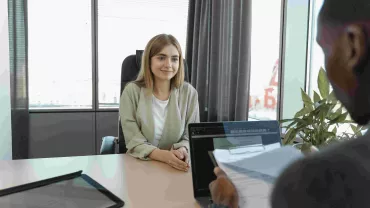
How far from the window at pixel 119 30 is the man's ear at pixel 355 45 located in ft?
7.56

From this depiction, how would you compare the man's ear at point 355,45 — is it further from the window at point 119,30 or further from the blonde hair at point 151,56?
the window at point 119,30

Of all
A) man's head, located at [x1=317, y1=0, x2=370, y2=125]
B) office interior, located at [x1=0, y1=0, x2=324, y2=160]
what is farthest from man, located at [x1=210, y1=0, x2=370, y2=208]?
office interior, located at [x1=0, y1=0, x2=324, y2=160]

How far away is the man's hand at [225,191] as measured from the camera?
0.67 feet

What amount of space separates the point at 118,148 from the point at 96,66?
47.9 inches

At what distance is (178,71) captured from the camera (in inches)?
46.1

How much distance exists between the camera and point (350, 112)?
4.8 inches

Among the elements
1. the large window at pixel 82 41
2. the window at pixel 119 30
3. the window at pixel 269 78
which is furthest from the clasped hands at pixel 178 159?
the window at pixel 119 30

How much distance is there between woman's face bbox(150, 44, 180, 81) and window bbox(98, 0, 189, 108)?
134cm

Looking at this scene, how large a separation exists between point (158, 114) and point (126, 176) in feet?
1.42

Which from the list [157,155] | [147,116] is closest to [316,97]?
[157,155]

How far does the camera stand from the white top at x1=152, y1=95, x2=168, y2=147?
1186 mm

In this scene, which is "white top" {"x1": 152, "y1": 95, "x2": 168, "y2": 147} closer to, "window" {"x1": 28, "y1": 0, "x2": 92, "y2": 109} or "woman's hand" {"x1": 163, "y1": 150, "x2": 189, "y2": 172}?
"woman's hand" {"x1": 163, "y1": 150, "x2": 189, "y2": 172}

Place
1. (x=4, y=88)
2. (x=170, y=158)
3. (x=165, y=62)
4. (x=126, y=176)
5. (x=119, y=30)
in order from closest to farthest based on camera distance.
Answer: (x=126, y=176) → (x=170, y=158) → (x=165, y=62) → (x=4, y=88) → (x=119, y=30)

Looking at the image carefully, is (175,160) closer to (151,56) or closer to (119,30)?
(151,56)
